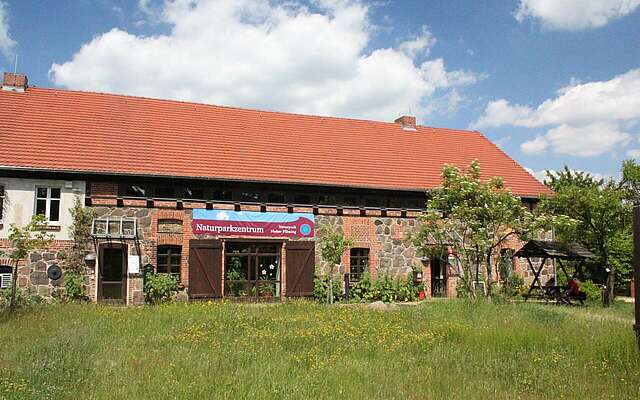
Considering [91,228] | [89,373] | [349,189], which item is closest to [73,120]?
[91,228]

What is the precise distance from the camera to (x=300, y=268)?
66.8 feet

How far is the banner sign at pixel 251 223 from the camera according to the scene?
1955 cm

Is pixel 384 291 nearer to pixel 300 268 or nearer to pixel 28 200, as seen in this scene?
pixel 300 268

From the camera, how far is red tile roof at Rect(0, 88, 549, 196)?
19.3 m

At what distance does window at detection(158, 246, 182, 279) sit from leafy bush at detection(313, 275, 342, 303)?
4.77 metres

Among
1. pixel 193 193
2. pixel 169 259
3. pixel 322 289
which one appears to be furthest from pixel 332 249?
pixel 169 259

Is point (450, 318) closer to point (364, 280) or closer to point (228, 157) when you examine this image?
point (364, 280)

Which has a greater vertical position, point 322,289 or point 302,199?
point 302,199

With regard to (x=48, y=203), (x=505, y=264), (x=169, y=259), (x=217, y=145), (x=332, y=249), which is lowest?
(x=505, y=264)

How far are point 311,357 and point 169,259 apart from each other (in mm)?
11075

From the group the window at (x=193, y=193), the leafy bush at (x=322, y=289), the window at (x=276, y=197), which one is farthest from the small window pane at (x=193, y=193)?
the leafy bush at (x=322, y=289)

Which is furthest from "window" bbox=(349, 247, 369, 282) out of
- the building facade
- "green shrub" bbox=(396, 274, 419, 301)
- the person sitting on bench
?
the person sitting on bench

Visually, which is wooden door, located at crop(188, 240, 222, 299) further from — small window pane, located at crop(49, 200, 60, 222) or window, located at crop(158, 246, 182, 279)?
small window pane, located at crop(49, 200, 60, 222)

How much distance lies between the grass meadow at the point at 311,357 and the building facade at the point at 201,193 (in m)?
5.14
